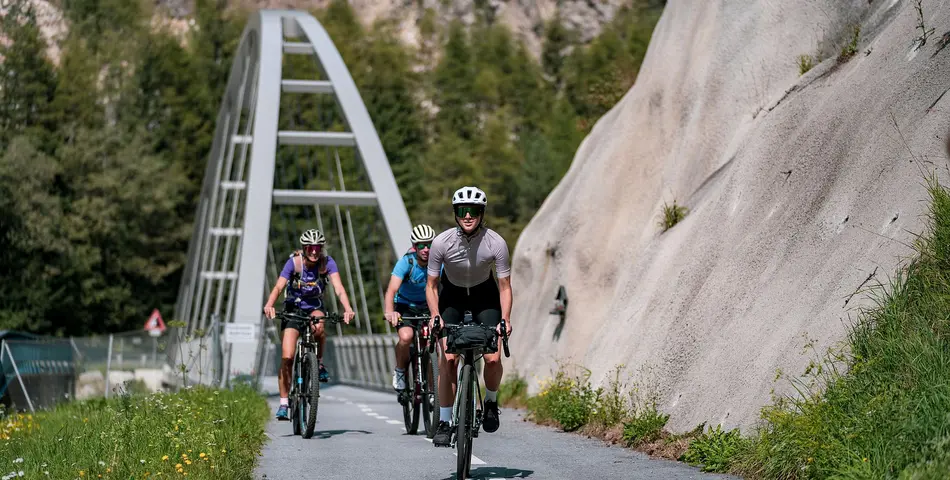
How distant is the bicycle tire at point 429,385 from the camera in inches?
414

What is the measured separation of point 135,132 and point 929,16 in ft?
197

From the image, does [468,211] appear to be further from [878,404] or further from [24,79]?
[24,79]

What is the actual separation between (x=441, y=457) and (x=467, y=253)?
2147 mm

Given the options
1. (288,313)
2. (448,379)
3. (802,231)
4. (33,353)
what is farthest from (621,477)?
(33,353)

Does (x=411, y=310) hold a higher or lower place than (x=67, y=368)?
higher

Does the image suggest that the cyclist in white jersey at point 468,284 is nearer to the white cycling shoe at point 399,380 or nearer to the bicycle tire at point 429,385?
the bicycle tire at point 429,385

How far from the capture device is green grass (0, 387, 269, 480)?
7672 mm

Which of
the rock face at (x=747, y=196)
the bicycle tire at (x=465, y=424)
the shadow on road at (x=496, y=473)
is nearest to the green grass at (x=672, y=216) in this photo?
the rock face at (x=747, y=196)

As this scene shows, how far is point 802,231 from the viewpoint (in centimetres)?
998

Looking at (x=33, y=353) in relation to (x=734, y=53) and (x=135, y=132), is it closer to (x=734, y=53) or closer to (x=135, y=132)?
(x=734, y=53)

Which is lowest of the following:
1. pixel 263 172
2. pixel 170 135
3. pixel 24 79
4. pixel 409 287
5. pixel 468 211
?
pixel 409 287

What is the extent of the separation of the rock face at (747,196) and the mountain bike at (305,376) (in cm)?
286

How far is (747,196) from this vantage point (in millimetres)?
11625

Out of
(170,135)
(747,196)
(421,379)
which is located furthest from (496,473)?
(170,135)
